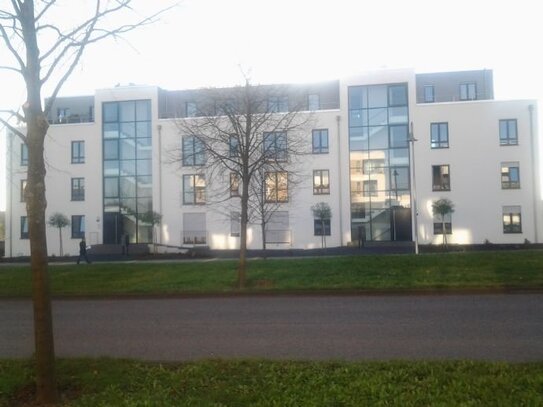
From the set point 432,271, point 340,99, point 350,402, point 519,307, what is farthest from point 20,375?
point 340,99

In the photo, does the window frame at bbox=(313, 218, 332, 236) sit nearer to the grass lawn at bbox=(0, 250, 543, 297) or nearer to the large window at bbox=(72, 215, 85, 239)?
the large window at bbox=(72, 215, 85, 239)

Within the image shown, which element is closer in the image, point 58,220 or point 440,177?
point 440,177

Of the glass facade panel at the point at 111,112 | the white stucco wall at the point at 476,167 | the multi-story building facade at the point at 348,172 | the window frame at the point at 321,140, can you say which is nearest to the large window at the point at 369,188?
the multi-story building facade at the point at 348,172

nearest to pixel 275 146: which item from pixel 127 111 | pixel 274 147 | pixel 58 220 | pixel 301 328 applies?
pixel 274 147

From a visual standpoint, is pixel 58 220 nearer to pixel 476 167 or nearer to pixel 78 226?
pixel 78 226

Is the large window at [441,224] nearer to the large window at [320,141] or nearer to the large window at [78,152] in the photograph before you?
the large window at [320,141]

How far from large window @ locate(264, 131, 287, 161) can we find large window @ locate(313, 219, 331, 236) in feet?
72.4

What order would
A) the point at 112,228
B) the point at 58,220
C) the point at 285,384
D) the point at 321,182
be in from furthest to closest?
the point at 112,228 → the point at 58,220 → the point at 321,182 → the point at 285,384

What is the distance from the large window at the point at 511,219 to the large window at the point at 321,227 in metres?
12.4

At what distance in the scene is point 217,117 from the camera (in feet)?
61.5

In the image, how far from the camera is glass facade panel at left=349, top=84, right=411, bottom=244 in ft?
136

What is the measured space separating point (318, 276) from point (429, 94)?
99.7 ft

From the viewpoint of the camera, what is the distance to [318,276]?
18.9 metres

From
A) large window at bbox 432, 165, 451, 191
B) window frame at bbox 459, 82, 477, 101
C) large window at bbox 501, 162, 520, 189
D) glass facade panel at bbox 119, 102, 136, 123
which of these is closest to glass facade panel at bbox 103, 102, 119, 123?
glass facade panel at bbox 119, 102, 136, 123
